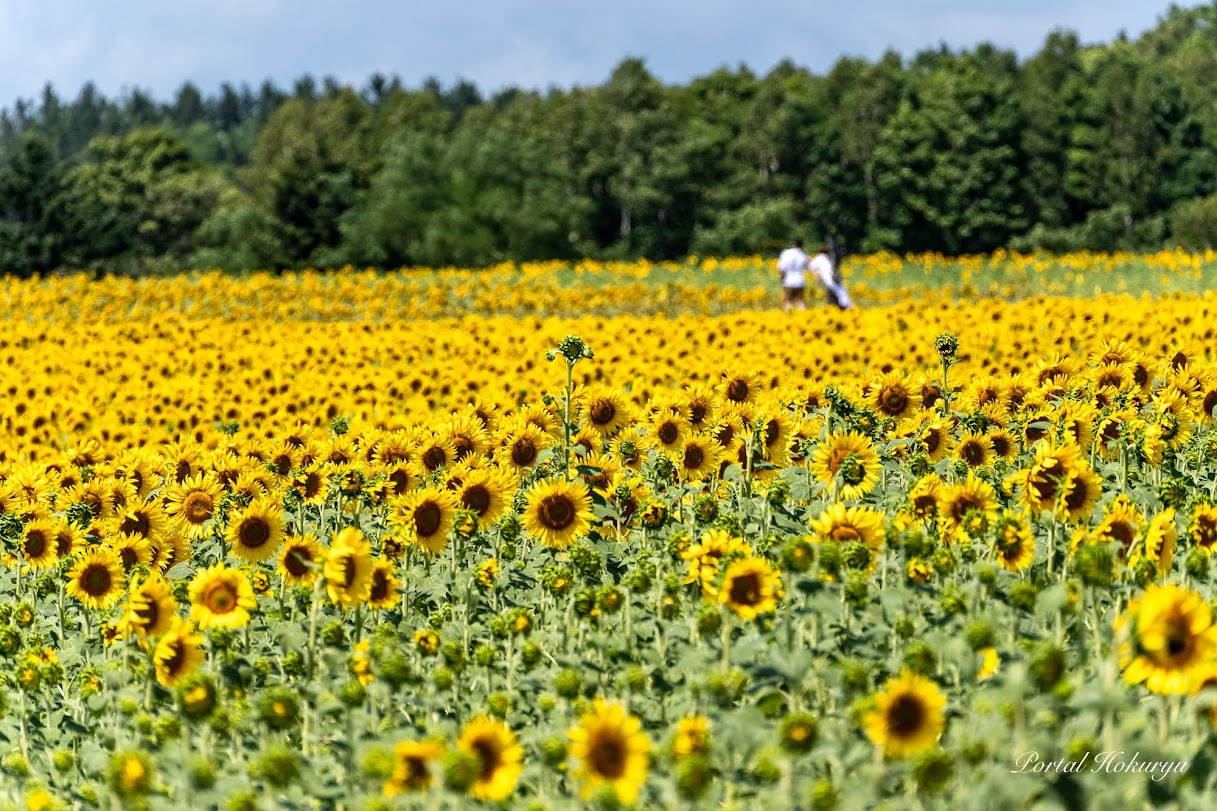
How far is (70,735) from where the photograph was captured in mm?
4684

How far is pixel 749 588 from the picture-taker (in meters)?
3.71

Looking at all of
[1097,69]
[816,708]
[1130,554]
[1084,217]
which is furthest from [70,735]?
[1097,69]

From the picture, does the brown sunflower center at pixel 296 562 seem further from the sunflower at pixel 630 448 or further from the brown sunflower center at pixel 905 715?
the brown sunflower center at pixel 905 715

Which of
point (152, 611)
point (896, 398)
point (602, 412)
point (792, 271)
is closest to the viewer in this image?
point (152, 611)

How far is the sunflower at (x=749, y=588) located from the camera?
368 centimetres

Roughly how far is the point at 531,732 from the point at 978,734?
141cm

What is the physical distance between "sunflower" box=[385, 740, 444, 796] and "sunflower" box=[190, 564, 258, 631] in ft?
4.24

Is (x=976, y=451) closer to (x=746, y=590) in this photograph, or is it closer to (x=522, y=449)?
(x=522, y=449)

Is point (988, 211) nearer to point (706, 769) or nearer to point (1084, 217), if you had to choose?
point (1084, 217)

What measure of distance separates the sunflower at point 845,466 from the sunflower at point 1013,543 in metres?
0.59

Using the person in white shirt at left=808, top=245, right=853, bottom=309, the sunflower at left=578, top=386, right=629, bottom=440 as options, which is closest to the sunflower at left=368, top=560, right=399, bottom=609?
the sunflower at left=578, top=386, right=629, bottom=440

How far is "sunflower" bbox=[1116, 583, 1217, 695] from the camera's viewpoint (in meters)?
2.90

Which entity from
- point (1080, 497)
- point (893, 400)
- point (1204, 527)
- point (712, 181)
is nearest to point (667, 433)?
point (893, 400)

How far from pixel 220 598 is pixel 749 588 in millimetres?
1570
